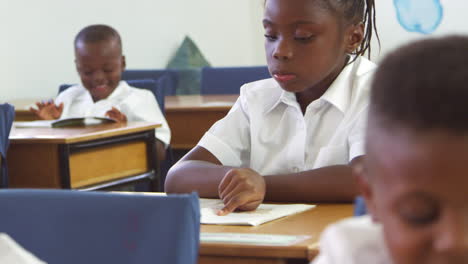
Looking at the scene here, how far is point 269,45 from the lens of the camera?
1803 millimetres

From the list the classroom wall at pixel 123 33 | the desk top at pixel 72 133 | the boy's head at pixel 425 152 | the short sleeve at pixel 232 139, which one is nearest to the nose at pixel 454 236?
the boy's head at pixel 425 152

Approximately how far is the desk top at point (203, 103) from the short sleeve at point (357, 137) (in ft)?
6.72

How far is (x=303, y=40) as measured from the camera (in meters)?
1.80

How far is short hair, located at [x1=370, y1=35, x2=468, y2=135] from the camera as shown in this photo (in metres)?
0.60

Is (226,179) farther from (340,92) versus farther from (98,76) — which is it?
(98,76)

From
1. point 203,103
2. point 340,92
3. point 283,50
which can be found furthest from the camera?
point 203,103

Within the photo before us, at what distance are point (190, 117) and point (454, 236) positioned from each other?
3736 millimetres

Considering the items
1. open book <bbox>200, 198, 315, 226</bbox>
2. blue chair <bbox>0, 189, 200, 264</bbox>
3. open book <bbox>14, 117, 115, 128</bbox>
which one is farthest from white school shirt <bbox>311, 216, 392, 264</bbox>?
open book <bbox>14, 117, 115, 128</bbox>

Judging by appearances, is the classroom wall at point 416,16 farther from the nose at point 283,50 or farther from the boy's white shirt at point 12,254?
the boy's white shirt at point 12,254

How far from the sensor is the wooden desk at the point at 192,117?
416cm

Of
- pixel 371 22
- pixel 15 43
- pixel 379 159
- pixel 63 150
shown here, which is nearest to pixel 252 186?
pixel 371 22

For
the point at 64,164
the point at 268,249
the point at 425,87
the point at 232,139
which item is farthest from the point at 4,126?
the point at 425,87

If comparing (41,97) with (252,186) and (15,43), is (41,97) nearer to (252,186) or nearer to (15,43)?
(15,43)

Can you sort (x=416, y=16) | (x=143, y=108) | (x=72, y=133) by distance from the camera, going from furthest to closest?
(x=416, y=16) < (x=143, y=108) < (x=72, y=133)
